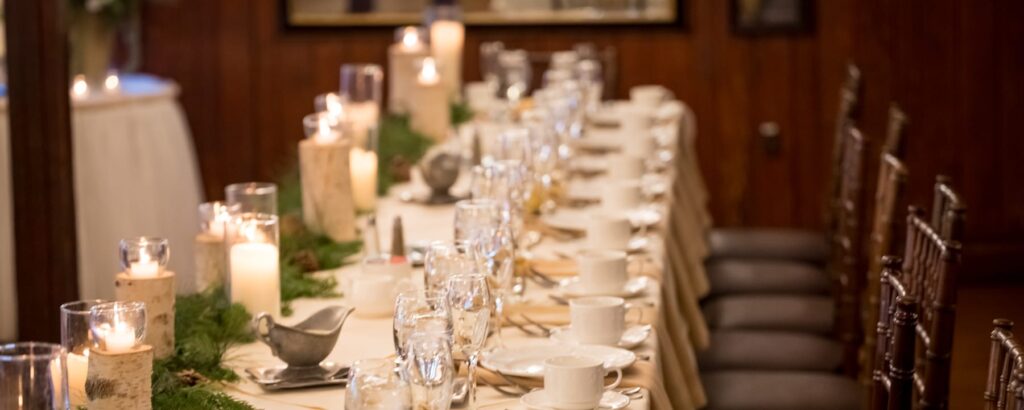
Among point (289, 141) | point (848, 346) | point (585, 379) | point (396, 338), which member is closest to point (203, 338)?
point (396, 338)

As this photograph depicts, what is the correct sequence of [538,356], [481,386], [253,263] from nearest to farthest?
1. [481,386]
2. [538,356]
3. [253,263]

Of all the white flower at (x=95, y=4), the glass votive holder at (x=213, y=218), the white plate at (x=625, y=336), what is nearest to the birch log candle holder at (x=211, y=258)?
the glass votive holder at (x=213, y=218)

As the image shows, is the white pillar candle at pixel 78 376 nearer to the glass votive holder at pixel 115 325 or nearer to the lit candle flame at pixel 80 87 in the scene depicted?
the glass votive holder at pixel 115 325

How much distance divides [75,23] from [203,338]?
4196 mm

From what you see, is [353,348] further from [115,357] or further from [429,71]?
[429,71]

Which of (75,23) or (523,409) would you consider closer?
(523,409)

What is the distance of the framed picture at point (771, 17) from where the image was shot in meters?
7.45

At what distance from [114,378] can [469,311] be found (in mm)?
533

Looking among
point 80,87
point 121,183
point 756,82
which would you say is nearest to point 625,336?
point 121,183

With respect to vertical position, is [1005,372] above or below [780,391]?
above

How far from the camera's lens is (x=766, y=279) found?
525 centimetres

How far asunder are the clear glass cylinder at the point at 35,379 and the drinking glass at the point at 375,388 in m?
0.36

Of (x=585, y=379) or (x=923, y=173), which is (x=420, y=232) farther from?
(x=923, y=173)

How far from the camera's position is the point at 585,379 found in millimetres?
2314
